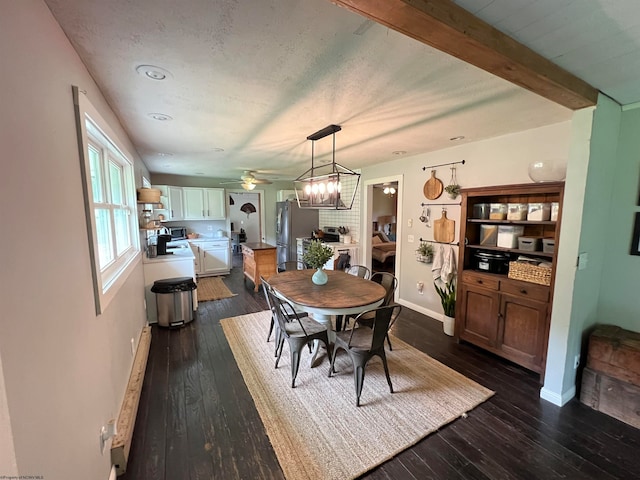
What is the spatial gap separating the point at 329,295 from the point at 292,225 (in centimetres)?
392

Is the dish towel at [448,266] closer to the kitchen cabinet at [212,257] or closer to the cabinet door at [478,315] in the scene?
the cabinet door at [478,315]

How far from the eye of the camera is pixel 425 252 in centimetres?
391

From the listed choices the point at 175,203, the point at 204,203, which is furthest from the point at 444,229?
the point at 175,203

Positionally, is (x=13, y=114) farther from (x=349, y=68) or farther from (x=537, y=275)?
(x=537, y=275)

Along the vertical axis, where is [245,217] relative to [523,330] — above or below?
above

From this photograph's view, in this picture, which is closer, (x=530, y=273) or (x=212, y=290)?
(x=530, y=273)

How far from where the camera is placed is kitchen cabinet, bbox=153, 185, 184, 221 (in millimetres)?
6164

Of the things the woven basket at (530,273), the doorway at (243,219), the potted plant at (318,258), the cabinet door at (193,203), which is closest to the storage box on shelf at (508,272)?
the woven basket at (530,273)

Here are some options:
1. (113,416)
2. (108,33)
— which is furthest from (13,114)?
(113,416)

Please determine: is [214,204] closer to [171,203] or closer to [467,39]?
[171,203]

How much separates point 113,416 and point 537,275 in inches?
142

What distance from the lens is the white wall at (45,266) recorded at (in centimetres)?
79

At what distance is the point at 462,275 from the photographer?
3160 millimetres

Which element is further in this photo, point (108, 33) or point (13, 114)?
point (108, 33)
